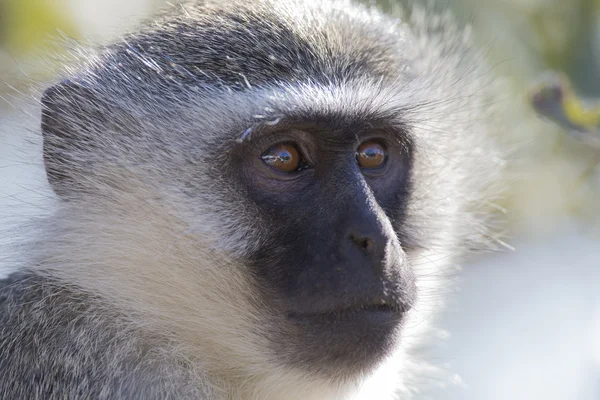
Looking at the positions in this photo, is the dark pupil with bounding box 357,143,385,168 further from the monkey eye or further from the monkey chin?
the monkey chin

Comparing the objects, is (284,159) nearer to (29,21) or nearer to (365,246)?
(365,246)

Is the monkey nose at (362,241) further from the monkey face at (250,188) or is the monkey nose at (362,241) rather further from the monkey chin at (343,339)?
the monkey chin at (343,339)

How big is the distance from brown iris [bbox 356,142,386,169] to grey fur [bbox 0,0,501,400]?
12cm

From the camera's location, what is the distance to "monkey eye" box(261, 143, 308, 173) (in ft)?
11.6

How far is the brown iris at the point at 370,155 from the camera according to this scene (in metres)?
3.79

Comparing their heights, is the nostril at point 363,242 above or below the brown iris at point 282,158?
below

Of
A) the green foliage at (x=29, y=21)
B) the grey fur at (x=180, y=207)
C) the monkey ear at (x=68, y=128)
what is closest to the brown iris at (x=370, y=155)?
the grey fur at (x=180, y=207)

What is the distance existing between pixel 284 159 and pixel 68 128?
0.86m

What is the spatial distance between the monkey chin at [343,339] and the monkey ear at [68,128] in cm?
103

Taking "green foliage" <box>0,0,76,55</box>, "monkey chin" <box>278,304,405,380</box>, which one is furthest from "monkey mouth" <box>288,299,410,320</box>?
"green foliage" <box>0,0,76,55</box>

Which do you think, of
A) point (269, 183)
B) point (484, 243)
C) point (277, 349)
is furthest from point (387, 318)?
point (484, 243)

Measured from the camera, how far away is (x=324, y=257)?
128 inches

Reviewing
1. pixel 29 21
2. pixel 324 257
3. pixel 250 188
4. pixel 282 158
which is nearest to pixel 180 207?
pixel 250 188

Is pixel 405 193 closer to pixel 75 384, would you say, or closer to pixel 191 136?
pixel 191 136
